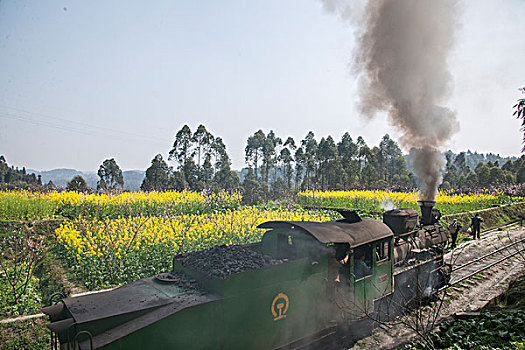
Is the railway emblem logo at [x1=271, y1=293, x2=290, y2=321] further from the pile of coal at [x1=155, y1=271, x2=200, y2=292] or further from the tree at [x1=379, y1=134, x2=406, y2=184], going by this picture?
the tree at [x1=379, y1=134, x2=406, y2=184]

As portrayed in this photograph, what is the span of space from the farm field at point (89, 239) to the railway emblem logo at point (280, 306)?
190 inches

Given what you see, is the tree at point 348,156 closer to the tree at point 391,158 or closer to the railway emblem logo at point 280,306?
the tree at point 391,158

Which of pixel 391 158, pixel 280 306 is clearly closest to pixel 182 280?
pixel 280 306

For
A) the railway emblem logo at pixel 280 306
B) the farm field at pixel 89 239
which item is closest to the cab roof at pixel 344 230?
the railway emblem logo at pixel 280 306

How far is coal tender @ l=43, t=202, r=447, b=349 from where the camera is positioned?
3830 millimetres

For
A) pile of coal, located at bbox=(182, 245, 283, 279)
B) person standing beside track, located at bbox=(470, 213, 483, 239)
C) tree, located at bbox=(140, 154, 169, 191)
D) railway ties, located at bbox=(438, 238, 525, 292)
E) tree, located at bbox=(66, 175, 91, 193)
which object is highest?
tree, located at bbox=(140, 154, 169, 191)

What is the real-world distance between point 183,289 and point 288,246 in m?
2.13

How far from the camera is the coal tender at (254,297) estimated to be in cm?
383

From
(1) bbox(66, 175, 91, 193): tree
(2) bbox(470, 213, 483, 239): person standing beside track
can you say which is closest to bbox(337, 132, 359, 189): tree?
(2) bbox(470, 213, 483, 239): person standing beside track

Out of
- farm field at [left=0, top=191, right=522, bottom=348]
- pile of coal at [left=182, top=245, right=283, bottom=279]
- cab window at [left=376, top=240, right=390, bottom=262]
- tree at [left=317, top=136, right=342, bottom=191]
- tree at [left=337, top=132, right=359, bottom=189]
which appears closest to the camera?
pile of coal at [left=182, top=245, right=283, bottom=279]

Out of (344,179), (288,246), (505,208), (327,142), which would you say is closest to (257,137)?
(327,142)

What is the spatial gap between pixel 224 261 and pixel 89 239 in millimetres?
5746

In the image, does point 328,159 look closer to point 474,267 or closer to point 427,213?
point 474,267

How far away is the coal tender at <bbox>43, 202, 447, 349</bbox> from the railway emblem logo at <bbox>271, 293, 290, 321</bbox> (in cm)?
2
